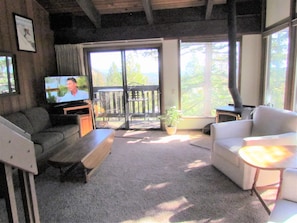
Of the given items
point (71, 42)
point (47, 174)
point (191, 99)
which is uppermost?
point (71, 42)

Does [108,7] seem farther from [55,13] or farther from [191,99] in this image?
[191,99]

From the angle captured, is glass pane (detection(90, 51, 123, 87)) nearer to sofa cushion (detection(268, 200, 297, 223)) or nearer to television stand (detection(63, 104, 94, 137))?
television stand (detection(63, 104, 94, 137))

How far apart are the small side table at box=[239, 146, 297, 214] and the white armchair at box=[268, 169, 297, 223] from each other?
169 mm

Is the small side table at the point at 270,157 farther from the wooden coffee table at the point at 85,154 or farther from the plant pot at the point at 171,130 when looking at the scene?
the plant pot at the point at 171,130

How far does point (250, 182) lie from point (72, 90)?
384 centimetres

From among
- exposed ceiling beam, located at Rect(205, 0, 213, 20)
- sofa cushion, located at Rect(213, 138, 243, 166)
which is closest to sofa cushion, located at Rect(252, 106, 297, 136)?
sofa cushion, located at Rect(213, 138, 243, 166)

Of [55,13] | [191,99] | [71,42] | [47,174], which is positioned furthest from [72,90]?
[191,99]

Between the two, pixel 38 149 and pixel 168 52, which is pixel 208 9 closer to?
pixel 168 52

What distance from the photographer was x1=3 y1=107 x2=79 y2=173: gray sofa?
10.3 ft

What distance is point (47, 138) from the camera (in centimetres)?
331

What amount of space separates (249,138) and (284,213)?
3.56 feet

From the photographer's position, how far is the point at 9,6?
3775 mm

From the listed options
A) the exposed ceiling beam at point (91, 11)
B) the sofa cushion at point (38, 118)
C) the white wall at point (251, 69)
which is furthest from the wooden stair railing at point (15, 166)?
the white wall at point (251, 69)

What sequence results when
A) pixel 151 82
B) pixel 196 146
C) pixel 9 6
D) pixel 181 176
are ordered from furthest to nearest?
1. pixel 151 82
2. pixel 196 146
3. pixel 9 6
4. pixel 181 176
